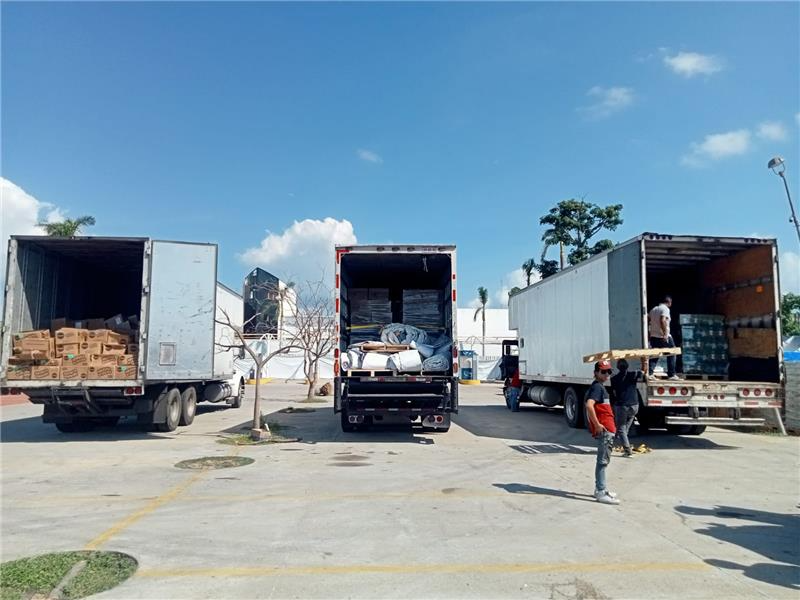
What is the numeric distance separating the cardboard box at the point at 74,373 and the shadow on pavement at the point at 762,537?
35.6 ft

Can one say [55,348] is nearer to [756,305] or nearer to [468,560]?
[468,560]

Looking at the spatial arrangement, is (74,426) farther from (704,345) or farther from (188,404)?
(704,345)

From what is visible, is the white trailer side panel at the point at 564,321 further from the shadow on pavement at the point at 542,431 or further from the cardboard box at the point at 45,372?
the cardboard box at the point at 45,372

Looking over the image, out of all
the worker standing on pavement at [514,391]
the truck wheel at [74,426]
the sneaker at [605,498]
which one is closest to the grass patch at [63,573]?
the sneaker at [605,498]

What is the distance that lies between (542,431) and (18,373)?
37.6 ft

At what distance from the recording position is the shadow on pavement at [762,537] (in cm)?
507

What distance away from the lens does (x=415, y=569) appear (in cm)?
505

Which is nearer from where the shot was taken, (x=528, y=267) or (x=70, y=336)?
(x=70, y=336)

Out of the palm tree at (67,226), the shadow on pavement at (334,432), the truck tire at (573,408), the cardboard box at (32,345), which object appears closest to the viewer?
the cardboard box at (32,345)

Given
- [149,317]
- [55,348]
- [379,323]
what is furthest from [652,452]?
[55,348]

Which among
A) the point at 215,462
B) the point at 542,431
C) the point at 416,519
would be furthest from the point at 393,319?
the point at 416,519

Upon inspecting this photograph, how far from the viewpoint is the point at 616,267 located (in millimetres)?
12219

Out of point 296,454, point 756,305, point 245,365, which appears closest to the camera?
point 296,454

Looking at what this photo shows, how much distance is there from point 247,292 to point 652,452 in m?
47.9
